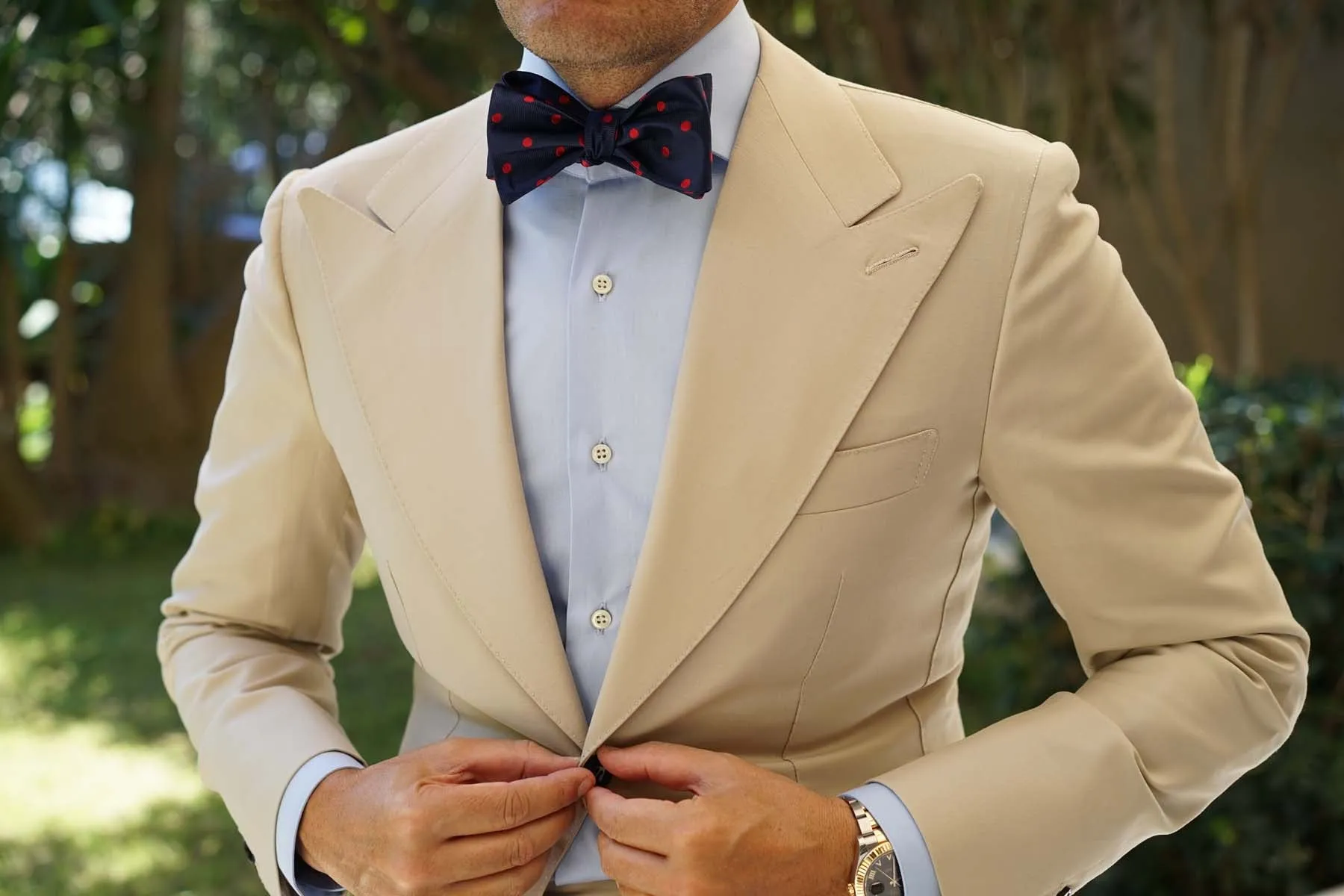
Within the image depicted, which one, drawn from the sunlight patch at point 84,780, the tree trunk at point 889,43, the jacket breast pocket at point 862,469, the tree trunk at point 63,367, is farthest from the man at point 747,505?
the tree trunk at point 63,367

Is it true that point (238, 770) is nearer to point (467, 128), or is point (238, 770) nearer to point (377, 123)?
point (467, 128)

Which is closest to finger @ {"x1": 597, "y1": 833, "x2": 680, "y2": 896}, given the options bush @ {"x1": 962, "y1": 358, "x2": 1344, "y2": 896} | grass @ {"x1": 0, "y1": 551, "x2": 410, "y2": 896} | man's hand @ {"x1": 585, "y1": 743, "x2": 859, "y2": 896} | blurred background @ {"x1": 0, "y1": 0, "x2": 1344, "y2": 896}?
man's hand @ {"x1": 585, "y1": 743, "x2": 859, "y2": 896}

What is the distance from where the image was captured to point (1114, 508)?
4.30 feet

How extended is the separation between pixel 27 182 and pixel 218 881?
4.83 metres

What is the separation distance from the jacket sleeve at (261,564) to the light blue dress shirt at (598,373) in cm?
8

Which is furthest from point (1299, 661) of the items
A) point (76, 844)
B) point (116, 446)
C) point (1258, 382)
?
point (116, 446)

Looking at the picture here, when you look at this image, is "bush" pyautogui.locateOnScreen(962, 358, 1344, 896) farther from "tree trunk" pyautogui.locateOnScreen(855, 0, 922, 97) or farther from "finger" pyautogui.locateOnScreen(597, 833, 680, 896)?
"tree trunk" pyautogui.locateOnScreen(855, 0, 922, 97)

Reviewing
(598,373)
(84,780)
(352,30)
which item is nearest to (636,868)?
(598,373)

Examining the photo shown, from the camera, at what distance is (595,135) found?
1.40 m

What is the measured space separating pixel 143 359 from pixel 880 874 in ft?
25.5

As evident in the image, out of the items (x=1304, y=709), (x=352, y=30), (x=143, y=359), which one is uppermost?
(x=352, y=30)

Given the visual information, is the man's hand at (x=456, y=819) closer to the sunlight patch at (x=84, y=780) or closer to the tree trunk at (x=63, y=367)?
the sunlight patch at (x=84, y=780)

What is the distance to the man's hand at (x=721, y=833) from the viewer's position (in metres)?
1.21

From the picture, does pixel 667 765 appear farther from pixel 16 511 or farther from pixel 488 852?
pixel 16 511
